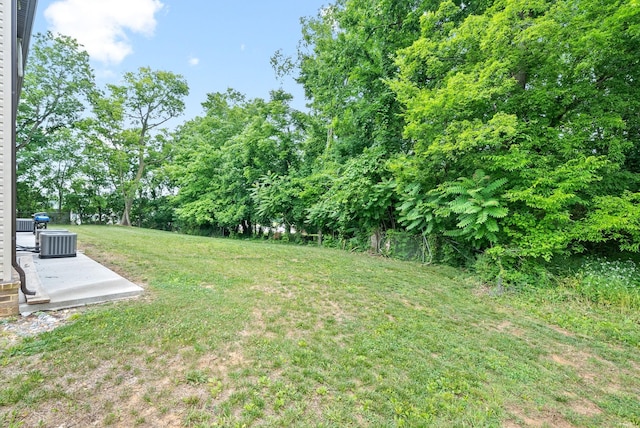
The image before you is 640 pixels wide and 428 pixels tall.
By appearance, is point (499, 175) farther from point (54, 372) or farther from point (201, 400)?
point (54, 372)

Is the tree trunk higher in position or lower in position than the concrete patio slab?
higher

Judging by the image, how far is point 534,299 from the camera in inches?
207

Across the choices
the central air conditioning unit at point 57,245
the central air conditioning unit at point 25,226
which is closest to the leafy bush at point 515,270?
→ the central air conditioning unit at point 57,245

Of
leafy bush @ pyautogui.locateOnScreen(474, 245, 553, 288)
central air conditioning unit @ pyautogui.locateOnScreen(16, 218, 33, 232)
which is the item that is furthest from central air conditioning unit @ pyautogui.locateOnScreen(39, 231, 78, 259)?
leafy bush @ pyautogui.locateOnScreen(474, 245, 553, 288)

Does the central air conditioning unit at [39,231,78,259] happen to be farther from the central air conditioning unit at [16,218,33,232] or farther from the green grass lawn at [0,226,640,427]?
the central air conditioning unit at [16,218,33,232]

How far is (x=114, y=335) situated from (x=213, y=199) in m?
16.0

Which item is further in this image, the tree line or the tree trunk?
the tree trunk

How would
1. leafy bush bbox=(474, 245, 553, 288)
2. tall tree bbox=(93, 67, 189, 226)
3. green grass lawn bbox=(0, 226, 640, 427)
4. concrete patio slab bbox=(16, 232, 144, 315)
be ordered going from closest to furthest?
green grass lawn bbox=(0, 226, 640, 427), concrete patio slab bbox=(16, 232, 144, 315), leafy bush bbox=(474, 245, 553, 288), tall tree bbox=(93, 67, 189, 226)

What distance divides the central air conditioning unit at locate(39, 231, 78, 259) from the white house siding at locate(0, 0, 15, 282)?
12.4 feet

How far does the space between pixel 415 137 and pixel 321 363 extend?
6566 mm

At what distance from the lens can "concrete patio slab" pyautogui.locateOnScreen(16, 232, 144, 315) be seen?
12.2ft

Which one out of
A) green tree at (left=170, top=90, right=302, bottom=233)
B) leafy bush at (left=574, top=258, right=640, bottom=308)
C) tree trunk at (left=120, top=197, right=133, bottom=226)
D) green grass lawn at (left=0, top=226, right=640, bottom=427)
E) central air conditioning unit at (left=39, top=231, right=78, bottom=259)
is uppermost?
green tree at (left=170, top=90, right=302, bottom=233)

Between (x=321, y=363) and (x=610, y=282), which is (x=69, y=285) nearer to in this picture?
(x=321, y=363)

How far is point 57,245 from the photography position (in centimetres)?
643
